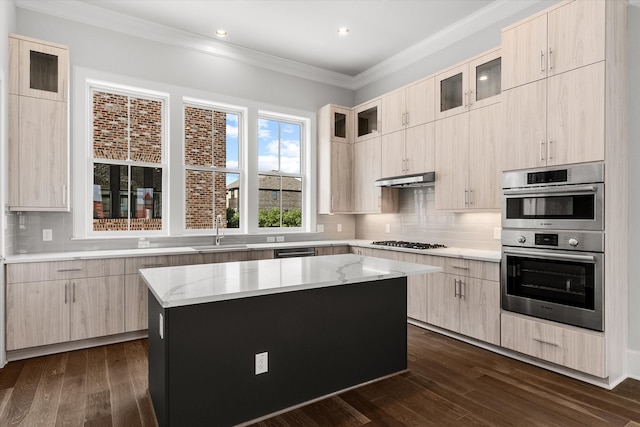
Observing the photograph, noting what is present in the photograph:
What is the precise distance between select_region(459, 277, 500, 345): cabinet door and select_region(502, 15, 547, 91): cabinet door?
5.76 feet

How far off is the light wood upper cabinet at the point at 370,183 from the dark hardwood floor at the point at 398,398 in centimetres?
220

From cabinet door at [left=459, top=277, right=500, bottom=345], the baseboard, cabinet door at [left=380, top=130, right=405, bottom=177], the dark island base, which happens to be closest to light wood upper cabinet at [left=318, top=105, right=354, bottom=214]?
cabinet door at [left=380, top=130, right=405, bottom=177]

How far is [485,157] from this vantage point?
3.46 metres

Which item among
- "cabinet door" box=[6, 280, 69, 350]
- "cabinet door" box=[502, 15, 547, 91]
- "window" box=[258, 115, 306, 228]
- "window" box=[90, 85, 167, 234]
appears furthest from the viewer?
"window" box=[258, 115, 306, 228]

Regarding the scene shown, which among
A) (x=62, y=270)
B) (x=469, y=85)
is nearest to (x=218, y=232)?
(x=62, y=270)

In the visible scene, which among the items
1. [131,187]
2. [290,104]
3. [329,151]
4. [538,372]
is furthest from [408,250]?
[131,187]

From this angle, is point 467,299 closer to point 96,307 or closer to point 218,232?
point 218,232

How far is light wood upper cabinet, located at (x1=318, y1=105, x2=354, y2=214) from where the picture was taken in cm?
512

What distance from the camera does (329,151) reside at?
512 centimetres

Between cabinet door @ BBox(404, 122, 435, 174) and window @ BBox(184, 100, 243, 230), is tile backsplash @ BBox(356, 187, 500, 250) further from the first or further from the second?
window @ BBox(184, 100, 243, 230)

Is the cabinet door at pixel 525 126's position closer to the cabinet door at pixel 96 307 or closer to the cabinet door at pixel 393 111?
the cabinet door at pixel 393 111

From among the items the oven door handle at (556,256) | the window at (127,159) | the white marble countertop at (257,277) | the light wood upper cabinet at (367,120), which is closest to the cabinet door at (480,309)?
the oven door handle at (556,256)

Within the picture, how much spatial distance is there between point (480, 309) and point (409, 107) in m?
2.39

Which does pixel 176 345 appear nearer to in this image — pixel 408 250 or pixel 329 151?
pixel 408 250
